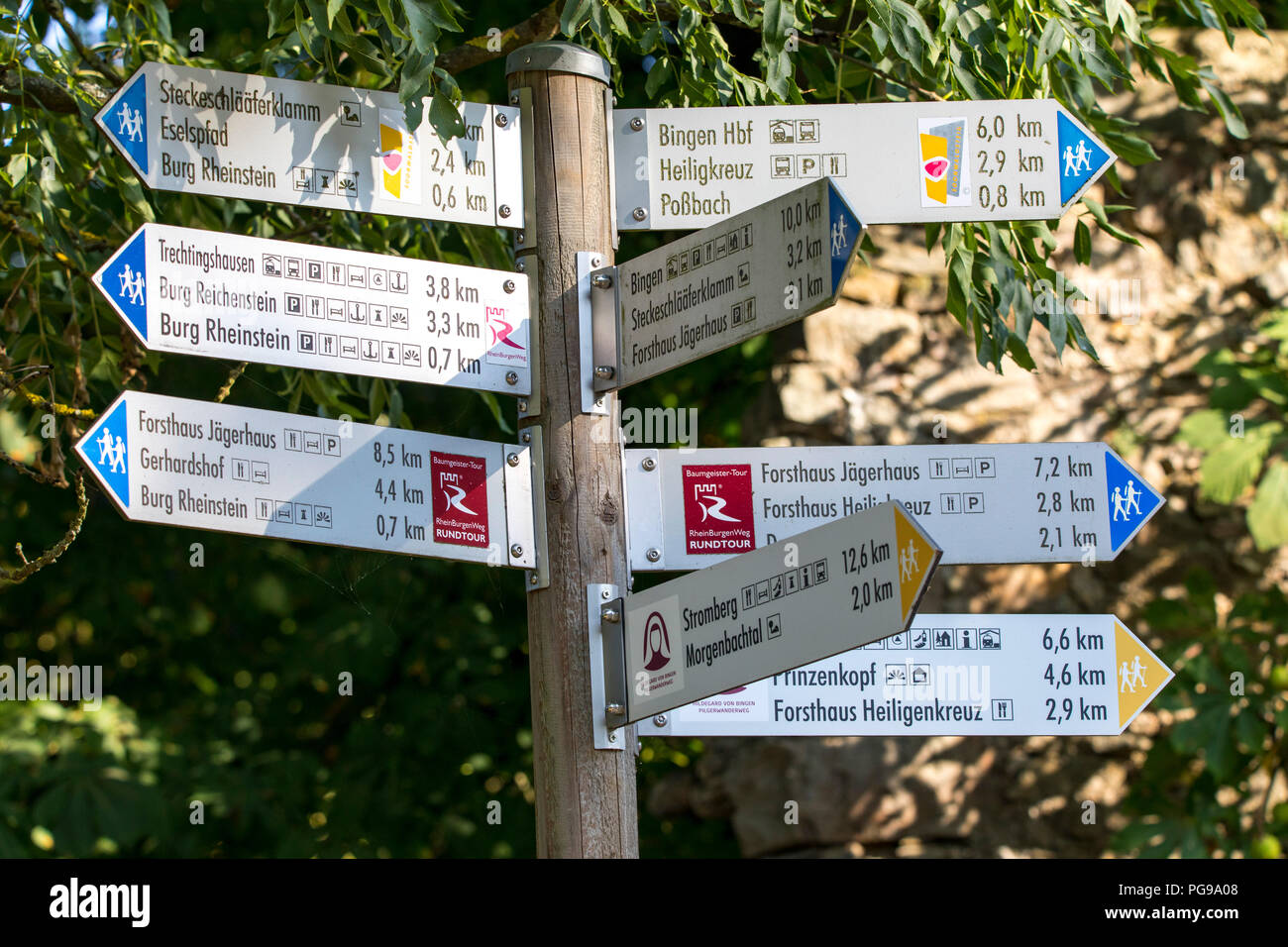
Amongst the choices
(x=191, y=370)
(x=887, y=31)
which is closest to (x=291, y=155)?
(x=887, y=31)

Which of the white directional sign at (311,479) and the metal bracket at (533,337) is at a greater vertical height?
the metal bracket at (533,337)

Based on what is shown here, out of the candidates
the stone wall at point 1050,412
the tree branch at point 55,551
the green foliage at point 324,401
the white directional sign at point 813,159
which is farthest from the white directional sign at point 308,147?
the stone wall at point 1050,412

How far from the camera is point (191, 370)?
639 cm

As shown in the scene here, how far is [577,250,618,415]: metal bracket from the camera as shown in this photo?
2.90 m

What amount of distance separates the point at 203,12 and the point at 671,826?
401 centimetres

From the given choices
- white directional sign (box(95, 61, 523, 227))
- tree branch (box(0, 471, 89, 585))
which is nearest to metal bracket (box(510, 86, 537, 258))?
white directional sign (box(95, 61, 523, 227))

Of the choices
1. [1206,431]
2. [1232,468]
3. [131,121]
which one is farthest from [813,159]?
[1206,431]

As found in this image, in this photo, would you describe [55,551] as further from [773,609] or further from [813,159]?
[813,159]

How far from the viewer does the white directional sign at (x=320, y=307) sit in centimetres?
272

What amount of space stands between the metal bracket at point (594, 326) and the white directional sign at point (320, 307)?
0.11 m

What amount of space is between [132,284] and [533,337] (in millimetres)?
704

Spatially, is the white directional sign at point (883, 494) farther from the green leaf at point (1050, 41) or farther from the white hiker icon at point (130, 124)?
the white hiker icon at point (130, 124)

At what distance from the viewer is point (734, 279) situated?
2.69 meters

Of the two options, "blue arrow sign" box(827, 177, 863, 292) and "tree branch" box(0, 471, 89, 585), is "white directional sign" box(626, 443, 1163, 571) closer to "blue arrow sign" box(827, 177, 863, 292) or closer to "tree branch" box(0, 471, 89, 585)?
"blue arrow sign" box(827, 177, 863, 292)
